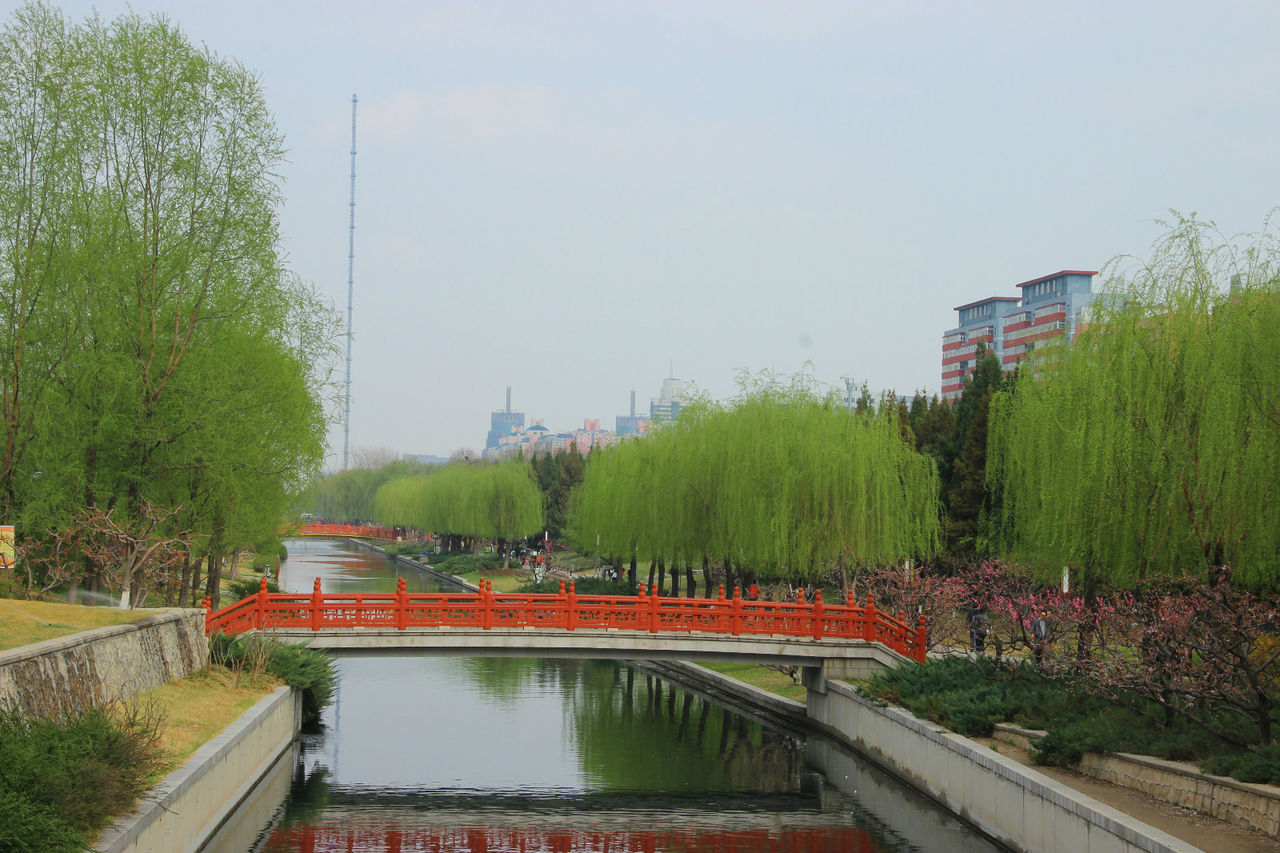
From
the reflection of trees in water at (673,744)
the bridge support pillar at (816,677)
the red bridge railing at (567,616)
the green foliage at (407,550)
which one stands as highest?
the red bridge railing at (567,616)

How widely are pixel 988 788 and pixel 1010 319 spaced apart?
93936 millimetres

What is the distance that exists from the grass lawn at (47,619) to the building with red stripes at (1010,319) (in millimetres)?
70820

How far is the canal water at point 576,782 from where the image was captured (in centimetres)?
1606

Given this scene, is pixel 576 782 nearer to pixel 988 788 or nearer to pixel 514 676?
pixel 988 788

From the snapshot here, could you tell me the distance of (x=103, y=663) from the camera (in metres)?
14.4

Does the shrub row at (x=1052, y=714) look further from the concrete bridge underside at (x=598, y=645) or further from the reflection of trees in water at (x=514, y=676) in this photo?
the reflection of trees in water at (x=514, y=676)

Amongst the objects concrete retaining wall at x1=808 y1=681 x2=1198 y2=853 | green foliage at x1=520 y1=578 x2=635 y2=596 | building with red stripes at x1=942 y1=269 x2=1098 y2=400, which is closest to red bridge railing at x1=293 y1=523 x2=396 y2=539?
building with red stripes at x1=942 y1=269 x2=1098 y2=400

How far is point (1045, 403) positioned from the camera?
1959 cm

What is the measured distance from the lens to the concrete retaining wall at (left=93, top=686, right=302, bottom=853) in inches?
431

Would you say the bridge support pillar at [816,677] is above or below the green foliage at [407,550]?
above

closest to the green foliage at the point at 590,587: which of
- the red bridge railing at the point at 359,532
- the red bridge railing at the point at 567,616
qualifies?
the red bridge railing at the point at 567,616

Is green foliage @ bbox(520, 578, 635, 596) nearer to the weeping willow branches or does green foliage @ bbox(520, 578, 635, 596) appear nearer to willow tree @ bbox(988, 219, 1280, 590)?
the weeping willow branches

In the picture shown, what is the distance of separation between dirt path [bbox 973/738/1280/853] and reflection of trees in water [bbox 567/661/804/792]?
19.9ft

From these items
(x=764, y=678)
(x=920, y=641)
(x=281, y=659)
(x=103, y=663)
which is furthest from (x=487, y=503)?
(x=103, y=663)
